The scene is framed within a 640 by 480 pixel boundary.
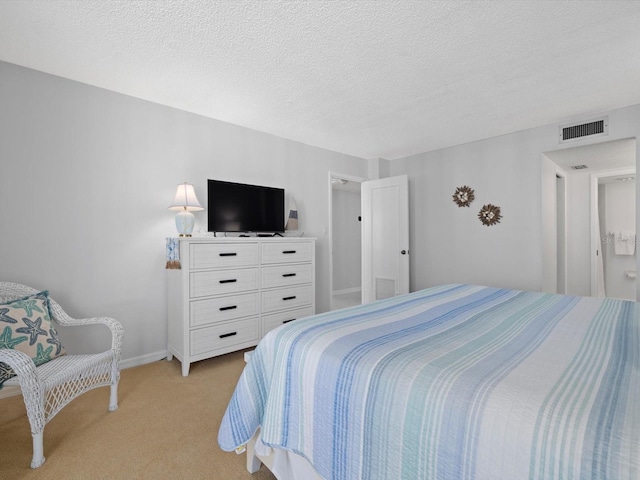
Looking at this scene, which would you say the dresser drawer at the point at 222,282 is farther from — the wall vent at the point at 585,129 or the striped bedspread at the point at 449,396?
the wall vent at the point at 585,129

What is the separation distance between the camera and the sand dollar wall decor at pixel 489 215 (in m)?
3.83

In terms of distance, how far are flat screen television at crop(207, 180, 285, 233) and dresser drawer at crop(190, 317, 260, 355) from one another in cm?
96

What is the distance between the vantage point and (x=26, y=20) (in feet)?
5.84

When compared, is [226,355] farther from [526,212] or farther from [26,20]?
[526,212]

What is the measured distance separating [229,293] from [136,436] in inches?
49.4

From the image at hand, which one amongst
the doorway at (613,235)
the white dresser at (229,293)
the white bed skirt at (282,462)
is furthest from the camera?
the doorway at (613,235)

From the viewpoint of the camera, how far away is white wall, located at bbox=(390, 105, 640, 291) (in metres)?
3.52

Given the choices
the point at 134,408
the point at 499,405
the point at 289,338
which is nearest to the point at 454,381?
the point at 499,405

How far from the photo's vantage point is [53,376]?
65.3 inches

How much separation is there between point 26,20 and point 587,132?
15.7 feet

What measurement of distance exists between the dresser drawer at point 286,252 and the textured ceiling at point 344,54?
1357 millimetres

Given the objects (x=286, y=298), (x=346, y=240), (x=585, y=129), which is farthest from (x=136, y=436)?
(x=346, y=240)

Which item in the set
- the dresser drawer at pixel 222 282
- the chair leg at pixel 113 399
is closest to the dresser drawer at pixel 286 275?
the dresser drawer at pixel 222 282

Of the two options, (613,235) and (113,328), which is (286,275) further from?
(613,235)
